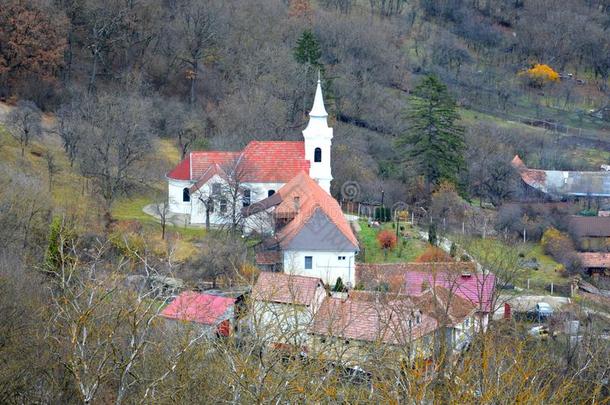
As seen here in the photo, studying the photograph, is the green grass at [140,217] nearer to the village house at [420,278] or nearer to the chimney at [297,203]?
the chimney at [297,203]

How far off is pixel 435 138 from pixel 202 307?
2459cm

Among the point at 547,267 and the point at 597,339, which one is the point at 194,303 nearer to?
the point at 597,339

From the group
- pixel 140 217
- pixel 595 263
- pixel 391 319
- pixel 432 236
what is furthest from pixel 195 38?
pixel 391 319

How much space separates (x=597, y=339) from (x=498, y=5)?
68.1 metres

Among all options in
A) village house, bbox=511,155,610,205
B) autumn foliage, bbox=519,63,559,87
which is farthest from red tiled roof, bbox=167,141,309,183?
autumn foliage, bbox=519,63,559,87

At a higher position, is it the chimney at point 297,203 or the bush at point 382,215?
the chimney at point 297,203

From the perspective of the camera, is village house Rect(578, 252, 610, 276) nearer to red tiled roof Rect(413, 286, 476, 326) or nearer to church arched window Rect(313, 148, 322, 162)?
church arched window Rect(313, 148, 322, 162)

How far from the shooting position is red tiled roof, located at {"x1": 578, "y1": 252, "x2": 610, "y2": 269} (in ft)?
126

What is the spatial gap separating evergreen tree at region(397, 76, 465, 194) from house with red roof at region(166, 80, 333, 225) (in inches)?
289

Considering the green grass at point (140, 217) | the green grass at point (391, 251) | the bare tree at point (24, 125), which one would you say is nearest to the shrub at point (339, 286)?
the green grass at point (391, 251)

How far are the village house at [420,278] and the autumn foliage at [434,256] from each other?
1.41 metres

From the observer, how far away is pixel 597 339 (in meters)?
22.3

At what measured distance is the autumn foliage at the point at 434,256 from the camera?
3405 cm

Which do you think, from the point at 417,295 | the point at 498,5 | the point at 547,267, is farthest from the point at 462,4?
the point at 417,295
